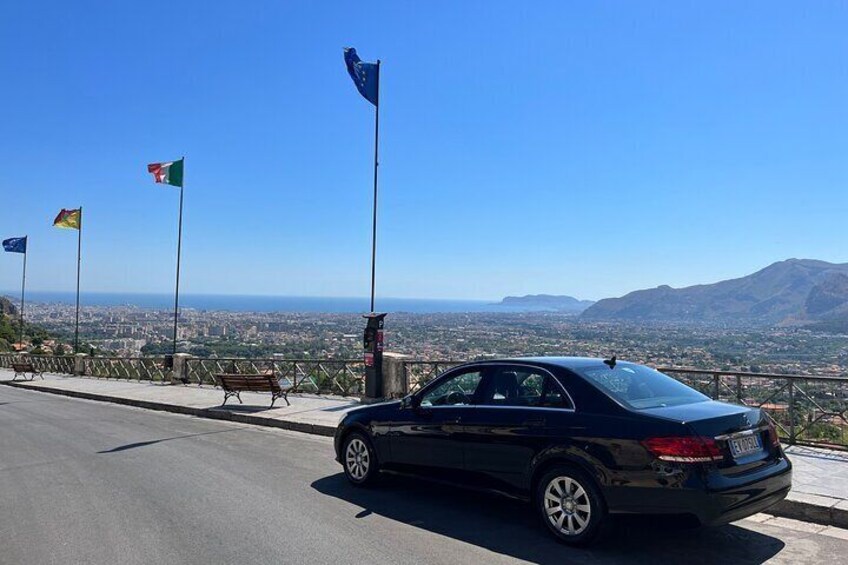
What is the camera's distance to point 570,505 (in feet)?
17.7

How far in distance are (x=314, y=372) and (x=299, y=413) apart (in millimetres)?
4215

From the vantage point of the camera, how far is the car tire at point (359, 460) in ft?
24.1

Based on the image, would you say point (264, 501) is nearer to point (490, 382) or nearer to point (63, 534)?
point (63, 534)

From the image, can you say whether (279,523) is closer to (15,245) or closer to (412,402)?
(412,402)

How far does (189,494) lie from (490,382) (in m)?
3.62

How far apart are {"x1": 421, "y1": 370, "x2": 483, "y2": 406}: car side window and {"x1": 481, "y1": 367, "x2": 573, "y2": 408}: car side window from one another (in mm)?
171

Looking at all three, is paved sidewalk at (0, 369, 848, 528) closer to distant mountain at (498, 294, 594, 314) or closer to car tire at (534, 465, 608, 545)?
car tire at (534, 465, 608, 545)

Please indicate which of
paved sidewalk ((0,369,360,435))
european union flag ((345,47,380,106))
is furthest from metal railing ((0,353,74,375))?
european union flag ((345,47,380,106))

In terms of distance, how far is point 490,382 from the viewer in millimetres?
6453

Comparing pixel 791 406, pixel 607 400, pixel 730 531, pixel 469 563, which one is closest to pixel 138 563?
pixel 469 563

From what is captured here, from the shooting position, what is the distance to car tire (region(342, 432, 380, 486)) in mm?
7340

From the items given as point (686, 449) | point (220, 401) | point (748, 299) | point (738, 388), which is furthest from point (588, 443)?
point (748, 299)

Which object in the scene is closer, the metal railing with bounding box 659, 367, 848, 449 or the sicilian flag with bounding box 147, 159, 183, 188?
the metal railing with bounding box 659, 367, 848, 449

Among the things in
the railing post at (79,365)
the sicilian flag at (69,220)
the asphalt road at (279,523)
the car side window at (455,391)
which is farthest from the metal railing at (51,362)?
the car side window at (455,391)
